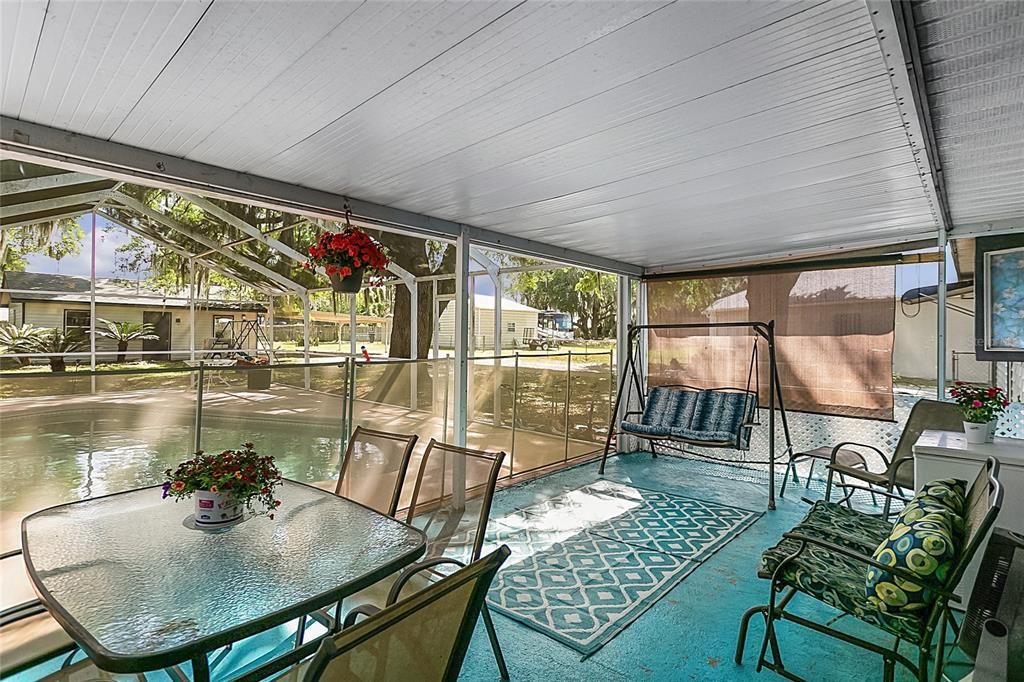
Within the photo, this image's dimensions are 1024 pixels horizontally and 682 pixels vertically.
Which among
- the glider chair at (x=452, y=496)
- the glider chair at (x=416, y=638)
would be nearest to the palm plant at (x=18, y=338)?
the glider chair at (x=452, y=496)

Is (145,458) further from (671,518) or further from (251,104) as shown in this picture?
(671,518)

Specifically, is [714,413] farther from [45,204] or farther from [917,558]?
[45,204]

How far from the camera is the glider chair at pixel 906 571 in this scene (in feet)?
5.93

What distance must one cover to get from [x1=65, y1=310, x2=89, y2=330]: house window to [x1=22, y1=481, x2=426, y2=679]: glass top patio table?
29.4ft

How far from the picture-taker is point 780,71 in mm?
1863

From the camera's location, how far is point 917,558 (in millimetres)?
1832

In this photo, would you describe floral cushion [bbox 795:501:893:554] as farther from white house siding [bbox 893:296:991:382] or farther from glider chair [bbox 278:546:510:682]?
white house siding [bbox 893:296:991:382]

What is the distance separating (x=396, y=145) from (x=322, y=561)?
6.17 feet

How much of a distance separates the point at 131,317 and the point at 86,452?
9380 millimetres

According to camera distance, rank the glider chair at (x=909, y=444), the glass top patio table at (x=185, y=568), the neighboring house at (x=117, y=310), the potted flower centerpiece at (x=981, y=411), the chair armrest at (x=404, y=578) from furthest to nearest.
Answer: the neighboring house at (x=117, y=310) < the glider chair at (x=909, y=444) < the potted flower centerpiece at (x=981, y=411) < the chair armrest at (x=404, y=578) < the glass top patio table at (x=185, y=568)

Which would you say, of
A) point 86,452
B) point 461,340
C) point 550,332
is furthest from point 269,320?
point 86,452

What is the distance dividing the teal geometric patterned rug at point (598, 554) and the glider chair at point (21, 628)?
72.9 inches

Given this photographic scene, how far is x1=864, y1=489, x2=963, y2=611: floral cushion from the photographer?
1.80 metres

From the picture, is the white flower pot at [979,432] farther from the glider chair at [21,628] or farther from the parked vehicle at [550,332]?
the parked vehicle at [550,332]
